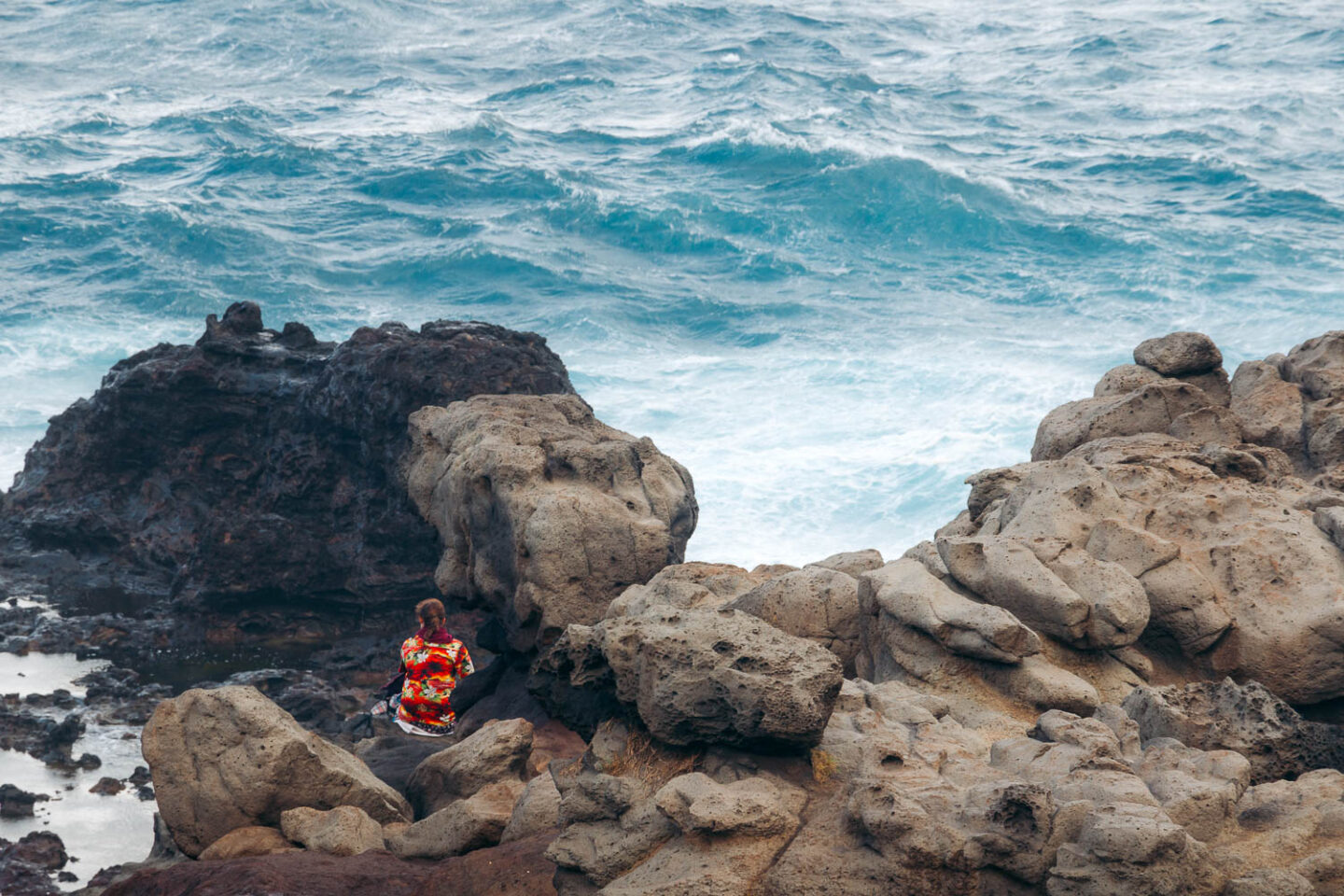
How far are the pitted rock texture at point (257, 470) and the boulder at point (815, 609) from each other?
5852 millimetres

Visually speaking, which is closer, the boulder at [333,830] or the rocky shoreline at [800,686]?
the rocky shoreline at [800,686]

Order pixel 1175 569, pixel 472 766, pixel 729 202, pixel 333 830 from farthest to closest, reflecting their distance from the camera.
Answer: pixel 729 202
pixel 472 766
pixel 1175 569
pixel 333 830

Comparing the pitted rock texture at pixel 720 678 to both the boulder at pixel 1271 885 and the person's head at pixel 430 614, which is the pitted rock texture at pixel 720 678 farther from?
the person's head at pixel 430 614

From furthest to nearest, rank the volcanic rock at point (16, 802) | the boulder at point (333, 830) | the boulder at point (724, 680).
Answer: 1. the volcanic rock at point (16, 802)
2. the boulder at point (333, 830)
3. the boulder at point (724, 680)

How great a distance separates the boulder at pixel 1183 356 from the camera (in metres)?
10.6

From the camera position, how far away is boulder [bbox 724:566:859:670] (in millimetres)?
8602

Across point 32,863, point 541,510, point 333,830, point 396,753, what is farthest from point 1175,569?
point 32,863

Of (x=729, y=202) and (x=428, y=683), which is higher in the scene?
(x=428, y=683)

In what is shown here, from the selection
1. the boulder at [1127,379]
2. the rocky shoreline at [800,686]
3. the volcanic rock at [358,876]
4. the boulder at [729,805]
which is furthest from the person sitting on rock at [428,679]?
the boulder at [1127,379]

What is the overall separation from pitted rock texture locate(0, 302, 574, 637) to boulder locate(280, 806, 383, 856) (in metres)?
6.42

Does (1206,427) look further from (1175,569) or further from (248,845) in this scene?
(248,845)

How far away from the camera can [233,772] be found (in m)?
7.73

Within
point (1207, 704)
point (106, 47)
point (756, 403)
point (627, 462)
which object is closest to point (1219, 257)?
point (756, 403)

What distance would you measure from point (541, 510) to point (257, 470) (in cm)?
715
